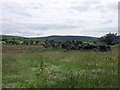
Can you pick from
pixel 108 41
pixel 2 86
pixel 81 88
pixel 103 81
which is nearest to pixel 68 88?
pixel 81 88

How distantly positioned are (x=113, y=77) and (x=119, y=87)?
587 mm

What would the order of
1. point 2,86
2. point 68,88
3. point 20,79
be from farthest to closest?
point 20,79
point 2,86
point 68,88

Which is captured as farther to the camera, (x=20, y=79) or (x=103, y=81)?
(x=20, y=79)

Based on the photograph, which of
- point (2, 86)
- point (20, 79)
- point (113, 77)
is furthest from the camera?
point (20, 79)

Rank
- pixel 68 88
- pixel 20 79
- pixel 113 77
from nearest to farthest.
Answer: pixel 68 88 < pixel 113 77 < pixel 20 79

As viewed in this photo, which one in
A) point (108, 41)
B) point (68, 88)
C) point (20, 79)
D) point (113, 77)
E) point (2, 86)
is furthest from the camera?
point (108, 41)

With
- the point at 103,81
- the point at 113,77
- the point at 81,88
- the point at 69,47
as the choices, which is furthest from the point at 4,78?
the point at 69,47

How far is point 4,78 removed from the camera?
4.16 m

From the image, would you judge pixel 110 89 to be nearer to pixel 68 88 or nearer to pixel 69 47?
pixel 68 88

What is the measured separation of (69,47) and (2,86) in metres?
15.0

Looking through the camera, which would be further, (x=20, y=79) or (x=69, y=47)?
(x=69, y=47)

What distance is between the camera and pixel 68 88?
3.08 m

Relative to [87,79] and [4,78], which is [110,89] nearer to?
[87,79]

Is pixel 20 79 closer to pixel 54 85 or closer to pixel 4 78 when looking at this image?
pixel 4 78
